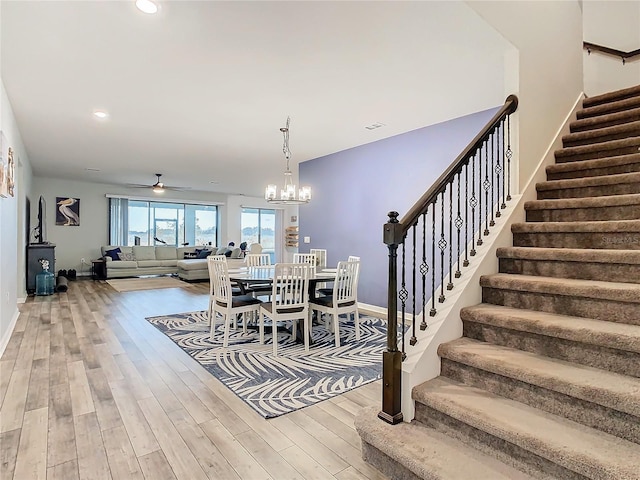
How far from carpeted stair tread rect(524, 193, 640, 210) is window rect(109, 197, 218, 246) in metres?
10.7

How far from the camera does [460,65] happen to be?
3.07 m

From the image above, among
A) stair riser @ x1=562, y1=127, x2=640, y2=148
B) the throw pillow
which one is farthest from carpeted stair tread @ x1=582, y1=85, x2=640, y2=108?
the throw pillow

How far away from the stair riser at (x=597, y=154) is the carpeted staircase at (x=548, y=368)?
0.30 m

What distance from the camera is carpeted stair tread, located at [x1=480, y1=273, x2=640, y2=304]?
5.83ft

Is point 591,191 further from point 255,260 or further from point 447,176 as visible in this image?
point 255,260

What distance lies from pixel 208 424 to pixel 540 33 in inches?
160

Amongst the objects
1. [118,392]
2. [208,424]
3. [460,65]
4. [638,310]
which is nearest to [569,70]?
[460,65]

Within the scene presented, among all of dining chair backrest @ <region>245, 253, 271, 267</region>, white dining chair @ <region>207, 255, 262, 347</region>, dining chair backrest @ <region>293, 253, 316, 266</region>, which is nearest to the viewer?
white dining chair @ <region>207, 255, 262, 347</region>

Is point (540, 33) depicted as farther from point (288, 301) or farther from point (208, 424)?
point (208, 424)

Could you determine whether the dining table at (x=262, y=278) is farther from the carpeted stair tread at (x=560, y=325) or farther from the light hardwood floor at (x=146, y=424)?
the carpeted stair tread at (x=560, y=325)

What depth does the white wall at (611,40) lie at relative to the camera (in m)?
4.91

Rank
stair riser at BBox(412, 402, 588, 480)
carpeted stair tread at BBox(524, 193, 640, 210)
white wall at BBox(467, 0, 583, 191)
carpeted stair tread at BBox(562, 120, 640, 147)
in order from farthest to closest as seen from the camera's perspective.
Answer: carpeted stair tread at BBox(562, 120, 640, 147) → white wall at BBox(467, 0, 583, 191) → carpeted stair tread at BBox(524, 193, 640, 210) → stair riser at BBox(412, 402, 588, 480)

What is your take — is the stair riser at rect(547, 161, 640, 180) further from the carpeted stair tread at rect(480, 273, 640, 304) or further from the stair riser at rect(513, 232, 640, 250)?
the carpeted stair tread at rect(480, 273, 640, 304)

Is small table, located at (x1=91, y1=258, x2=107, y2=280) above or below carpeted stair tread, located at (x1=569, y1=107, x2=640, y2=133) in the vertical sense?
below
